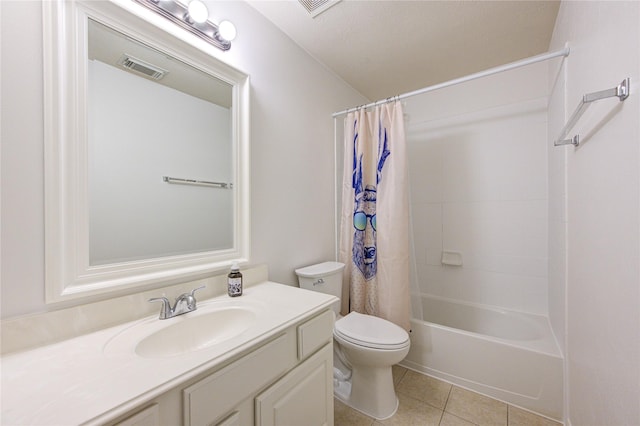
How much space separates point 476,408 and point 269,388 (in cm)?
139

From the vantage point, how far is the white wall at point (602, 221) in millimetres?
656

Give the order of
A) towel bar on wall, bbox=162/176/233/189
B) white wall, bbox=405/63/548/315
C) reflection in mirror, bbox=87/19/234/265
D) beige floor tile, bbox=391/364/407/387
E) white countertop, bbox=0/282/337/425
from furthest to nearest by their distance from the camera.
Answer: white wall, bbox=405/63/548/315
beige floor tile, bbox=391/364/407/387
towel bar on wall, bbox=162/176/233/189
reflection in mirror, bbox=87/19/234/265
white countertop, bbox=0/282/337/425

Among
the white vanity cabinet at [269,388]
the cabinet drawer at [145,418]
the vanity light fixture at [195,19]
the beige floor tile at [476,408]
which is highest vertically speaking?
the vanity light fixture at [195,19]

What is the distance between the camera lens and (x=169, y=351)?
35.4 inches

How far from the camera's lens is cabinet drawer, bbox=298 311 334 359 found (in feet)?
3.17

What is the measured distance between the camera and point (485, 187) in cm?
216

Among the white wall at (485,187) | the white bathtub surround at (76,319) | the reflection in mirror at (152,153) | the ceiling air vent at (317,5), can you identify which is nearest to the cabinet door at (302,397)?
the white bathtub surround at (76,319)

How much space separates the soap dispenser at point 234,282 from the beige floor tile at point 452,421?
133 cm

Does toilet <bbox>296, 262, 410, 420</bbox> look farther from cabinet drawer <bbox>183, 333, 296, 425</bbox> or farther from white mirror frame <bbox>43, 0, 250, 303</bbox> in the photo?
white mirror frame <bbox>43, 0, 250, 303</bbox>

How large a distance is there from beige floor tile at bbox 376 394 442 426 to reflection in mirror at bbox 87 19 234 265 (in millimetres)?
1363

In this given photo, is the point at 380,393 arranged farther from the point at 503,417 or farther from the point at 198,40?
the point at 198,40

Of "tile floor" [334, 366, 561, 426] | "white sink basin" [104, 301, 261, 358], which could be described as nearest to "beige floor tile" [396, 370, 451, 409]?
"tile floor" [334, 366, 561, 426]

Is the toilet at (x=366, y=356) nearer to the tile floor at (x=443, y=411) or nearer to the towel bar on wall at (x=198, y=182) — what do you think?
the tile floor at (x=443, y=411)

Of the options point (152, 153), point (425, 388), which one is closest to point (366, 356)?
point (425, 388)
